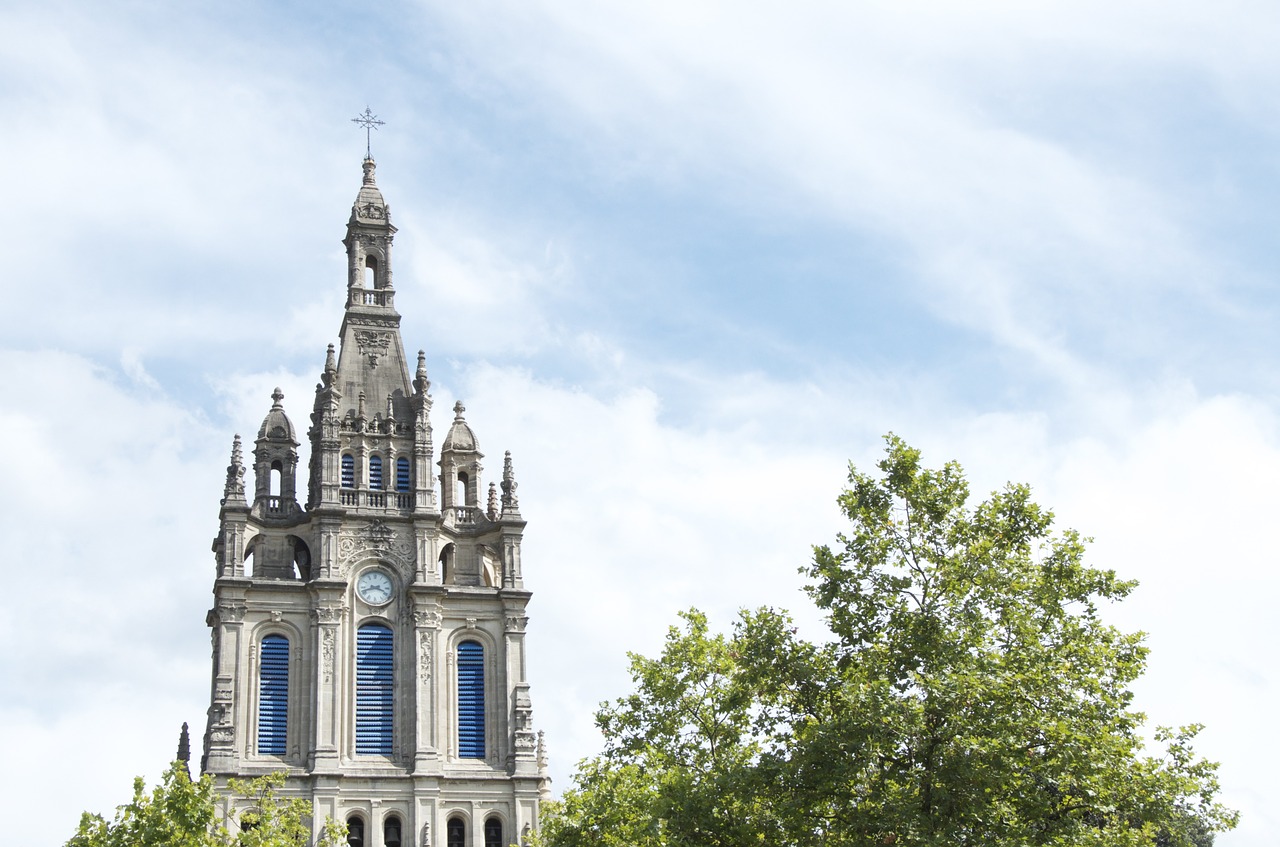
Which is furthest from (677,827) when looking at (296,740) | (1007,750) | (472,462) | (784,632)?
(472,462)

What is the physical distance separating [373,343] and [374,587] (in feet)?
49.9

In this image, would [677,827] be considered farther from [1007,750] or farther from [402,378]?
[402,378]

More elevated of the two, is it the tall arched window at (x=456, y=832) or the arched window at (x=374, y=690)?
the arched window at (x=374, y=690)

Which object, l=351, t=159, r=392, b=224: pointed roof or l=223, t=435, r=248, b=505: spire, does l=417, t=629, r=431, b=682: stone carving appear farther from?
l=351, t=159, r=392, b=224: pointed roof

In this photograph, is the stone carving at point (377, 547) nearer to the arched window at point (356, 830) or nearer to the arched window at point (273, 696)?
the arched window at point (273, 696)

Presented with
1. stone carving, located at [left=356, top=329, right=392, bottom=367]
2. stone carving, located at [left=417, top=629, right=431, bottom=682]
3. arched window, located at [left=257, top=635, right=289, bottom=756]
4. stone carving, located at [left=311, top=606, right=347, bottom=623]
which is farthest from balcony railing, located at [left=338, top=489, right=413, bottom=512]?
stone carving, located at [left=356, top=329, right=392, bottom=367]

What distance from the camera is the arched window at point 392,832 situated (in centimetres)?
7906

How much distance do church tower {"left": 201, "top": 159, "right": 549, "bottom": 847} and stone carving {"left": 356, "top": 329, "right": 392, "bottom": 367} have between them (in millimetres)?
1123

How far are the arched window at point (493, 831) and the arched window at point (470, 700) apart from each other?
3365 millimetres

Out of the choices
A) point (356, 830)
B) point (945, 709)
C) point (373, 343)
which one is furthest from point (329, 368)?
point (945, 709)

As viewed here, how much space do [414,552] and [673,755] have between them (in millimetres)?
33355

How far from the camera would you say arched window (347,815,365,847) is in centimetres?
7812

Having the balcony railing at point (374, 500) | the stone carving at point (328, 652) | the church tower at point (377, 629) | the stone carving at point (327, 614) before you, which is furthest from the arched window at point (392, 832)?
the balcony railing at point (374, 500)

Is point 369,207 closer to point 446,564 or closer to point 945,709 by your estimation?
point 446,564
